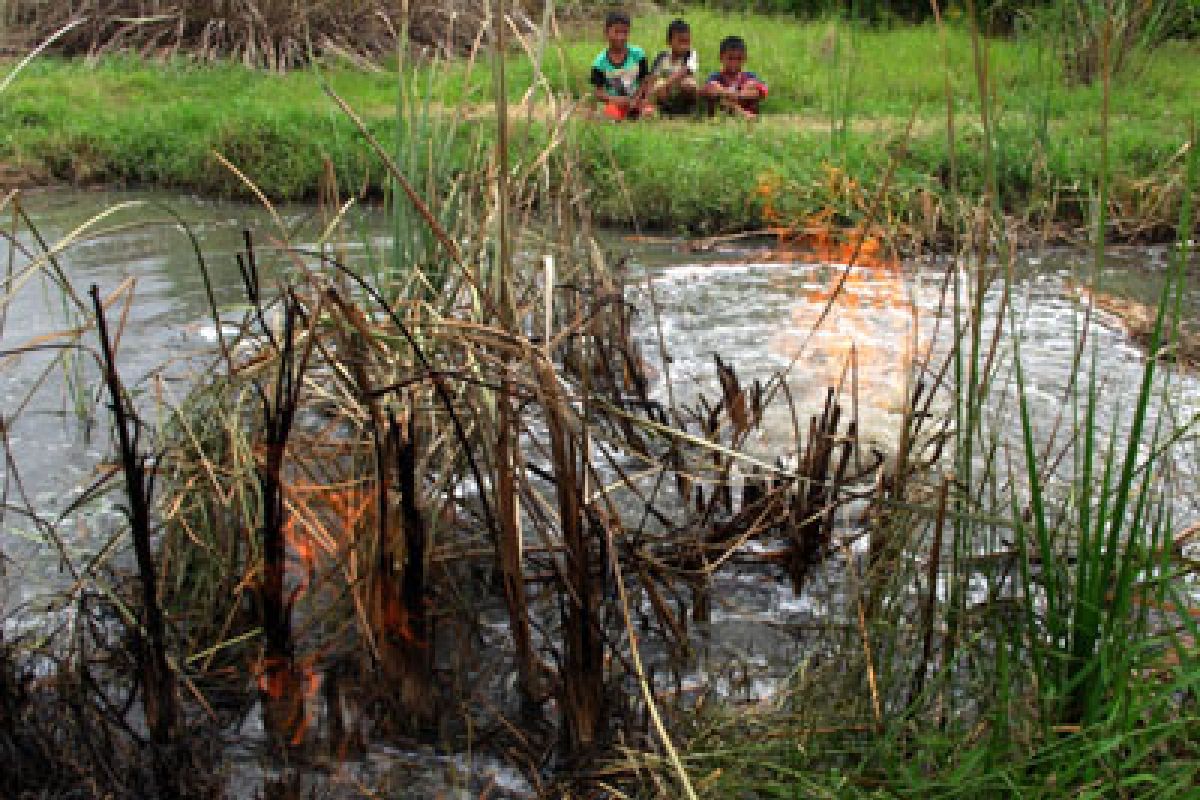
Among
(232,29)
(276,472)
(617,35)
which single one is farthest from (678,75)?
(276,472)

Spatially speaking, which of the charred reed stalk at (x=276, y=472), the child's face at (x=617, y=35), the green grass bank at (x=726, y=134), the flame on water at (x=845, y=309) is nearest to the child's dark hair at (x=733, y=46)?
the green grass bank at (x=726, y=134)

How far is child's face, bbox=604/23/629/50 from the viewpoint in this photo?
8.81 metres

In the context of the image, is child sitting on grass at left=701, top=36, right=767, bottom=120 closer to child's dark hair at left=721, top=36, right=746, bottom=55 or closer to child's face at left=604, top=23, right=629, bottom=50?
child's dark hair at left=721, top=36, right=746, bottom=55

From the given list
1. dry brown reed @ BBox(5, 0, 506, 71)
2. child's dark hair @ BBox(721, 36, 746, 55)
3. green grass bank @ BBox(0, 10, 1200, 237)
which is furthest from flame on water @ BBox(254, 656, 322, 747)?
dry brown reed @ BBox(5, 0, 506, 71)

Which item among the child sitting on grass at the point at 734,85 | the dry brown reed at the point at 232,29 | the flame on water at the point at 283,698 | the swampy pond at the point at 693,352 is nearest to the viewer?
the flame on water at the point at 283,698

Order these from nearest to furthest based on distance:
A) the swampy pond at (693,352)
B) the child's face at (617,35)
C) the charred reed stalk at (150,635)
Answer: the charred reed stalk at (150,635) < the swampy pond at (693,352) < the child's face at (617,35)

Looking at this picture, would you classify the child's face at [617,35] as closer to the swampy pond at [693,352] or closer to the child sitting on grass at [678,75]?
the child sitting on grass at [678,75]

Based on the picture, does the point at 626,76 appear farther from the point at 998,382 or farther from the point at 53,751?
the point at 53,751

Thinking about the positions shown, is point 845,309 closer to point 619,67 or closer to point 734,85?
point 734,85

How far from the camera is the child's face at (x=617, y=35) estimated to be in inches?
347

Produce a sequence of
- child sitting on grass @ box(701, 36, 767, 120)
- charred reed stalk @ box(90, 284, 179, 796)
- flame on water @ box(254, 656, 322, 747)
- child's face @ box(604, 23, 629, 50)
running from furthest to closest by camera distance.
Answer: child's face @ box(604, 23, 629, 50) < child sitting on grass @ box(701, 36, 767, 120) < flame on water @ box(254, 656, 322, 747) < charred reed stalk @ box(90, 284, 179, 796)

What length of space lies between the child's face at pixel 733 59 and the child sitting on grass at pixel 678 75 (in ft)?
0.78

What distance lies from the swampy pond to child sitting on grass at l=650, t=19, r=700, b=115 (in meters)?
2.61

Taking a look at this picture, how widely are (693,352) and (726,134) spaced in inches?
136
